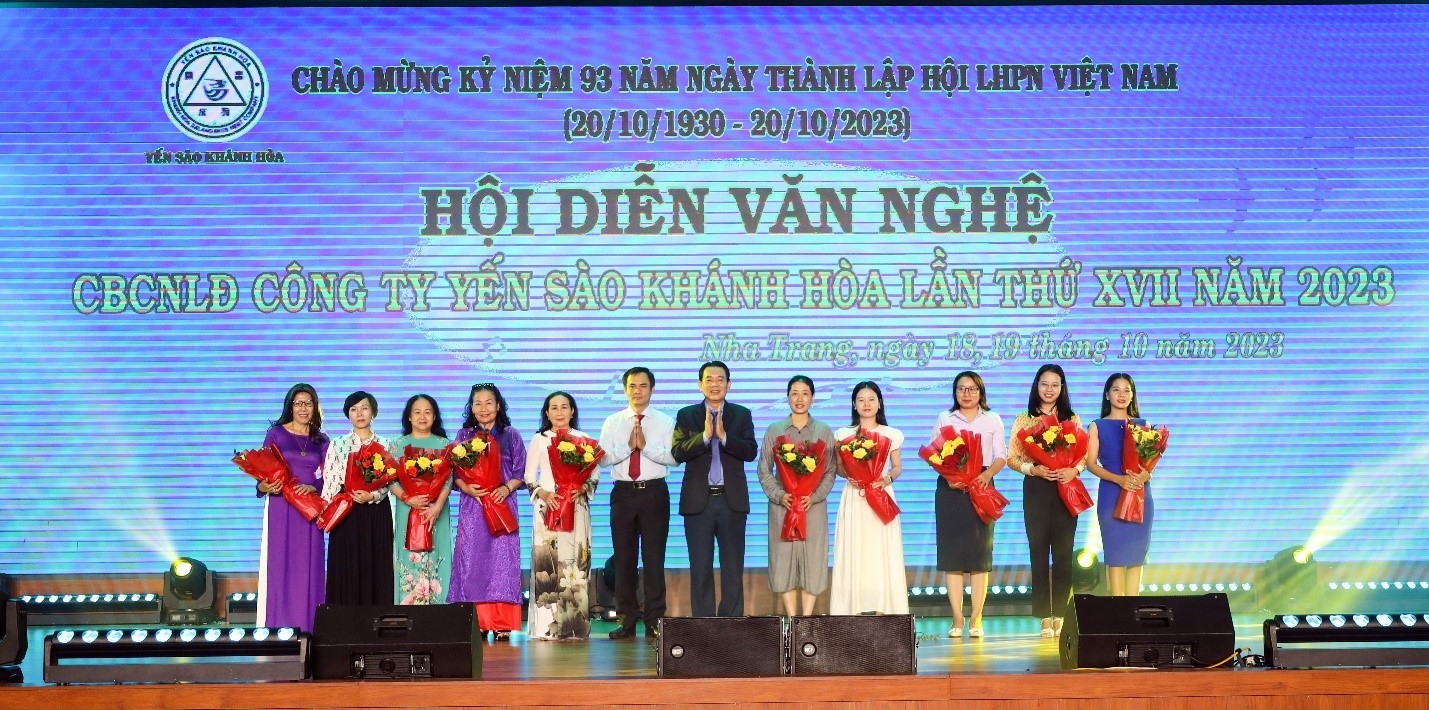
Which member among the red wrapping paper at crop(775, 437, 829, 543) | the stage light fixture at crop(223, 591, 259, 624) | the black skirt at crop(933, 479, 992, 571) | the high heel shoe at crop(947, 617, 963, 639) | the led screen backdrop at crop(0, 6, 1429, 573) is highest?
the led screen backdrop at crop(0, 6, 1429, 573)

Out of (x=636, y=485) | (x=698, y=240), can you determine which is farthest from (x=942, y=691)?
(x=698, y=240)

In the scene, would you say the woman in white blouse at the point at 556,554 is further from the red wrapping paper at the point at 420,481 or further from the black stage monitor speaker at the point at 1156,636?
the black stage monitor speaker at the point at 1156,636

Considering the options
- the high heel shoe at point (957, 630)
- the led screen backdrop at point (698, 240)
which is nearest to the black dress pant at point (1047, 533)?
the high heel shoe at point (957, 630)

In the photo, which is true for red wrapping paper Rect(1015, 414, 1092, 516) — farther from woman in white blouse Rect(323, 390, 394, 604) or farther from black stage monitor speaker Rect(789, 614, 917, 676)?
woman in white blouse Rect(323, 390, 394, 604)

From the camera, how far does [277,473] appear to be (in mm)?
6121

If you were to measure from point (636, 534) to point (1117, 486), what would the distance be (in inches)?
81.7

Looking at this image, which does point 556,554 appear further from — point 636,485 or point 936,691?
point 936,691

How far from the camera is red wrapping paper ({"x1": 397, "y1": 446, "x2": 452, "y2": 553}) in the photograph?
245 inches

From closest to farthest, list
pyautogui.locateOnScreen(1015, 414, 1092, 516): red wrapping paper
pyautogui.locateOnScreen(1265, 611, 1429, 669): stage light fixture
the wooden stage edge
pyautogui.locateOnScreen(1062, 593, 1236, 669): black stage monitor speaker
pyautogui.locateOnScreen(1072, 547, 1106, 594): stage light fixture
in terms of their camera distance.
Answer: the wooden stage edge < pyautogui.locateOnScreen(1265, 611, 1429, 669): stage light fixture < pyautogui.locateOnScreen(1062, 593, 1236, 669): black stage monitor speaker < pyautogui.locateOnScreen(1015, 414, 1092, 516): red wrapping paper < pyautogui.locateOnScreen(1072, 547, 1106, 594): stage light fixture

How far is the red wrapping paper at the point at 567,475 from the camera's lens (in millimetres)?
6238

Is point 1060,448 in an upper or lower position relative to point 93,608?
upper

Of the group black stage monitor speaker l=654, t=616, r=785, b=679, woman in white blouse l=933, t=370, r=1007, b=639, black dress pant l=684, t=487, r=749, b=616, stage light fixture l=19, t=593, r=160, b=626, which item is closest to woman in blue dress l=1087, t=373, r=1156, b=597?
woman in white blouse l=933, t=370, r=1007, b=639

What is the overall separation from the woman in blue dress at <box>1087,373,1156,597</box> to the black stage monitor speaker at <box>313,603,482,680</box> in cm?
328

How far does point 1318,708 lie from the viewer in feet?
12.2
